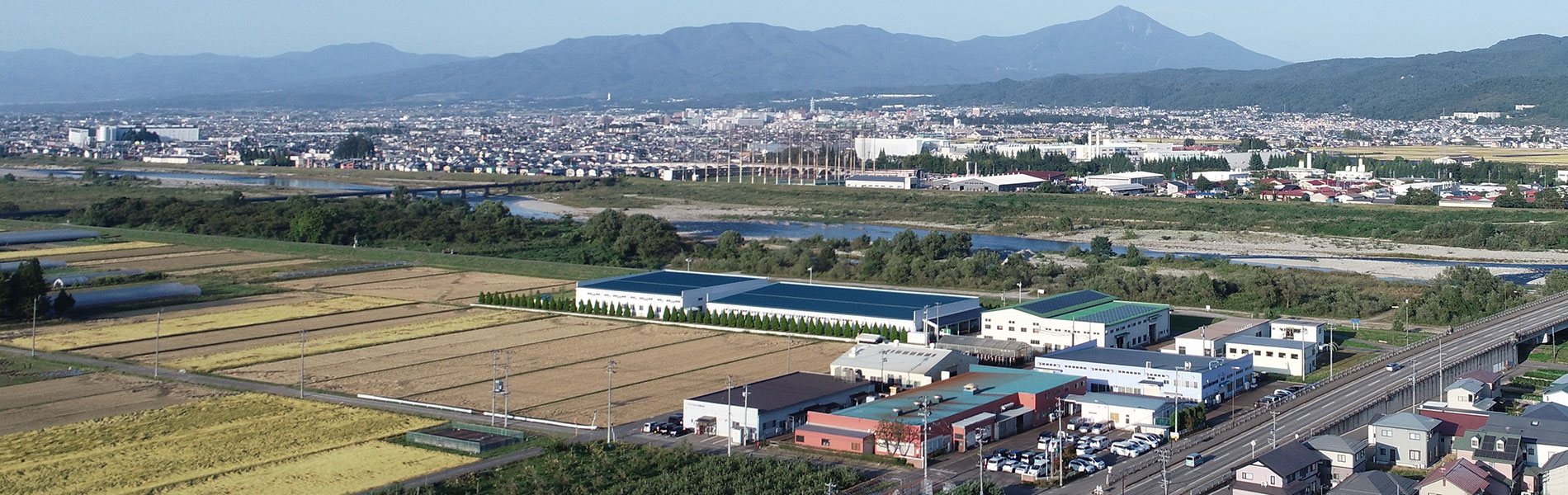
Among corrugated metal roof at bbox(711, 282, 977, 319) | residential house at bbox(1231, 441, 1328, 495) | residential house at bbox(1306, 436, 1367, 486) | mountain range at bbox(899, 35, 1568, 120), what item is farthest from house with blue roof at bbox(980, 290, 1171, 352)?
mountain range at bbox(899, 35, 1568, 120)

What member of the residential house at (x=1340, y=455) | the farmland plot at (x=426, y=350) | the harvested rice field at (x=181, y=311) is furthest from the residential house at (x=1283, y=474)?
the harvested rice field at (x=181, y=311)

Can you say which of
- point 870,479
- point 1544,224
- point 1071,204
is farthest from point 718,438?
point 1071,204

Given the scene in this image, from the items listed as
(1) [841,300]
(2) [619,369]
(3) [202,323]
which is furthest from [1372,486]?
(3) [202,323]

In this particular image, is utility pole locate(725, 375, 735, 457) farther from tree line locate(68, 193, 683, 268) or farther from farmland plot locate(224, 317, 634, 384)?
tree line locate(68, 193, 683, 268)

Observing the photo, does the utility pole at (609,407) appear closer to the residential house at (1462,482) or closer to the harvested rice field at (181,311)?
the residential house at (1462,482)

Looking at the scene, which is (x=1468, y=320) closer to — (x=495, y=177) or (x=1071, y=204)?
(x=1071, y=204)

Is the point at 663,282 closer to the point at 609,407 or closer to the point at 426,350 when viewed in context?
the point at 426,350
